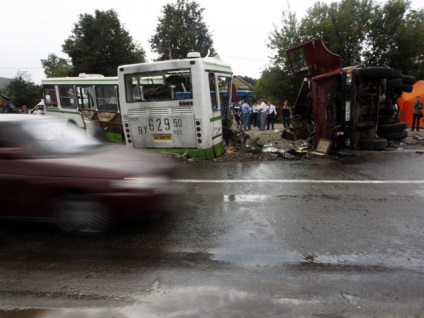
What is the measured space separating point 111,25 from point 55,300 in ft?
163

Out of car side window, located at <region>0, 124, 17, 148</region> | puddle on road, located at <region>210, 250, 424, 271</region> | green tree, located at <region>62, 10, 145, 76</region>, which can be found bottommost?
puddle on road, located at <region>210, 250, 424, 271</region>

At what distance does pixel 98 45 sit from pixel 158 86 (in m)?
41.5

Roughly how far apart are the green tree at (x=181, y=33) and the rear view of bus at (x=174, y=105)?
1942 inches

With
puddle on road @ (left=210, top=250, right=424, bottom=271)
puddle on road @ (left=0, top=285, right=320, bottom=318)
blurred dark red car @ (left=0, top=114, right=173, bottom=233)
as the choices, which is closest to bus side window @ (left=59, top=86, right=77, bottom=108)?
blurred dark red car @ (left=0, top=114, right=173, bottom=233)

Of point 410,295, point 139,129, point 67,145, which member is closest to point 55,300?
point 67,145

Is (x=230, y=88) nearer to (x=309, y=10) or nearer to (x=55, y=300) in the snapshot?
(x=55, y=300)

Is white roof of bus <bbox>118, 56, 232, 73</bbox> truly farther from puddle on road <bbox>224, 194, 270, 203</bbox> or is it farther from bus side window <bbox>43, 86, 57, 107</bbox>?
bus side window <bbox>43, 86, 57, 107</bbox>

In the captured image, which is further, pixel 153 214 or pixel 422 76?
pixel 422 76

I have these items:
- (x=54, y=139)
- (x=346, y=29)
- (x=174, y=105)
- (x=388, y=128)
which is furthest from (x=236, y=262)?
(x=346, y=29)

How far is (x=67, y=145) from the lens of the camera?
14.8ft

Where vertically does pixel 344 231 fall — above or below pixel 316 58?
below

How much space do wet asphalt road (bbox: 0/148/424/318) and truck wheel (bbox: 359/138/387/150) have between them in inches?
178

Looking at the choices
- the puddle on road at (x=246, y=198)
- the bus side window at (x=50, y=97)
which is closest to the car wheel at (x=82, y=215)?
the puddle on road at (x=246, y=198)

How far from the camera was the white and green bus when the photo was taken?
1231 cm
